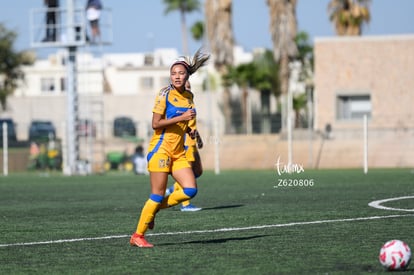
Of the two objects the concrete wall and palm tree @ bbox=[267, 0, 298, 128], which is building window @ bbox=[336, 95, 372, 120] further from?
palm tree @ bbox=[267, 0, 298, 128]

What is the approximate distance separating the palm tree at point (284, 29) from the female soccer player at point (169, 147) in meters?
42.7

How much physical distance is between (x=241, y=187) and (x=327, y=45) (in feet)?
71.5

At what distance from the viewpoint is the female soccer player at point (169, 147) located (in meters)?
11.3

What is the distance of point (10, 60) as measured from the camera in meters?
72.9

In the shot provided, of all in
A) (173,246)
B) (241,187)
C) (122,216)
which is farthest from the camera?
(241,187)

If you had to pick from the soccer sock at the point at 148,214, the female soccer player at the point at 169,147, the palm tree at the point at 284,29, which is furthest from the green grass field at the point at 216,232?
the palm tree at the point at 284,29

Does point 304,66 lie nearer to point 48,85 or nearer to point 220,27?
point 220,27

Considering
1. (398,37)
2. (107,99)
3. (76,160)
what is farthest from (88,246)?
(107,99)

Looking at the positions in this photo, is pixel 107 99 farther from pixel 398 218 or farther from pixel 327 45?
pixel 398 218

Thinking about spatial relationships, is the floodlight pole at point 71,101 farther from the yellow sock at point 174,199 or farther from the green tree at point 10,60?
the green tree at point 10,60

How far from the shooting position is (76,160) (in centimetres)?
3734

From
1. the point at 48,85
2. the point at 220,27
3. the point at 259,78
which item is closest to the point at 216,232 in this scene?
the point at 220,27

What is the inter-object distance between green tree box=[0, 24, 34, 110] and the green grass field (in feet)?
168

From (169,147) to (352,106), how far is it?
3333cm
